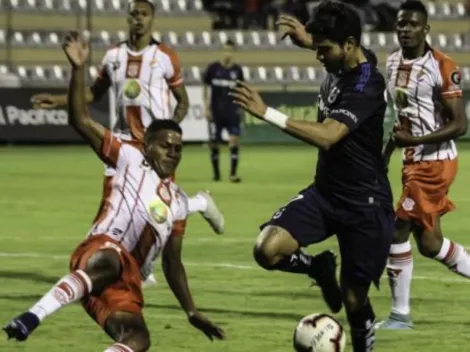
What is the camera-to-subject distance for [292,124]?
7801mm

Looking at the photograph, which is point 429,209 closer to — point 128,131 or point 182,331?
point 182,331

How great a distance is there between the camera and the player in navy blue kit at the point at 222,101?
24.1m

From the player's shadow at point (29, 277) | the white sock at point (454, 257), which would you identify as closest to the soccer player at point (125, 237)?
the white sock at point (454, 257)

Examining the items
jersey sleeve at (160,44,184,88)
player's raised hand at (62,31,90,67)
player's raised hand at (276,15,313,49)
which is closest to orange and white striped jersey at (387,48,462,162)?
player's raised hand at (276,15,313,49)

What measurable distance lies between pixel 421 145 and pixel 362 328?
7.60 ft

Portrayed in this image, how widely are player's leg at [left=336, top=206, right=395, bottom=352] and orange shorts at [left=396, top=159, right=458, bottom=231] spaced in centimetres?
179

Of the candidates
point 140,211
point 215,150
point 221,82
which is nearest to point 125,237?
point 140,211

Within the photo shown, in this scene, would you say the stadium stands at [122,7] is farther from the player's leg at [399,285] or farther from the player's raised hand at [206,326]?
the player's raised hand at [206,326]

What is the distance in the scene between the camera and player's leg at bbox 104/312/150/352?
732 cm

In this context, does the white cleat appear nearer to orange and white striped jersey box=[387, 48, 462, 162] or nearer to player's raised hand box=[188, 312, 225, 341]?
orange and white striped jersey box=[387, 48, 462, 162]

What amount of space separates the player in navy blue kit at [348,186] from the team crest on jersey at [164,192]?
2.94 feet

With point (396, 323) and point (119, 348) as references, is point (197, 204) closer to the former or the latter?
point (396, 323)

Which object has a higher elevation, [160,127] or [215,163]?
[160,127]

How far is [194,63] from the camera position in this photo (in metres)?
36.0
